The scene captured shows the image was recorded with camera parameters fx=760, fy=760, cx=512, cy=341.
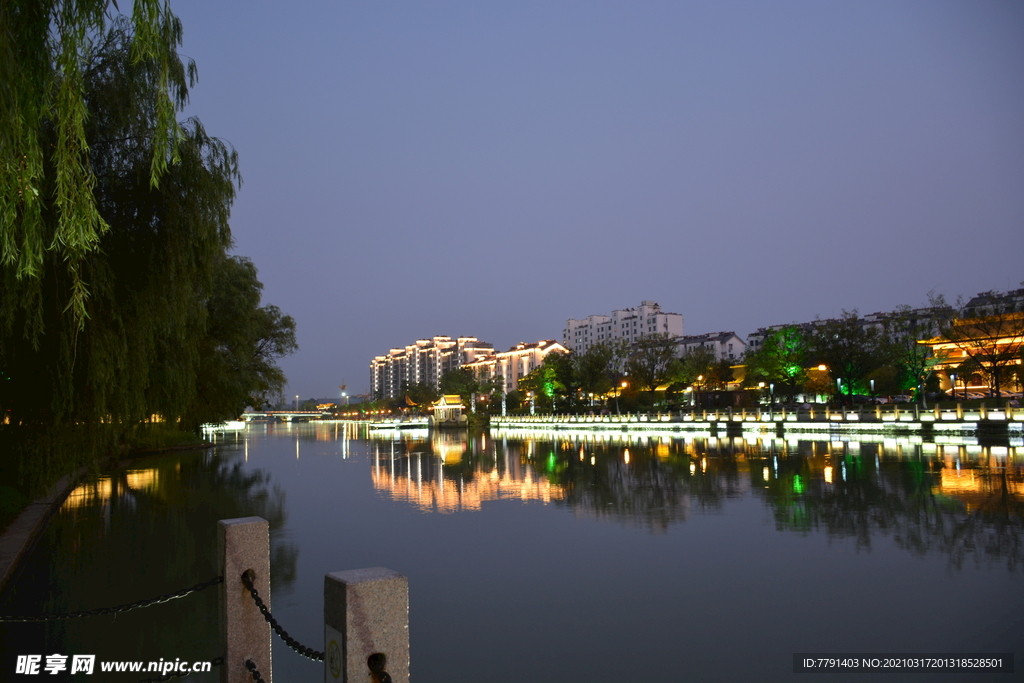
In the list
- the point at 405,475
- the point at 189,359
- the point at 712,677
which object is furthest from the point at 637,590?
the point at 405,475

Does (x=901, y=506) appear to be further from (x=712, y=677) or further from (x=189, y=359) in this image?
(x=189, y=359)

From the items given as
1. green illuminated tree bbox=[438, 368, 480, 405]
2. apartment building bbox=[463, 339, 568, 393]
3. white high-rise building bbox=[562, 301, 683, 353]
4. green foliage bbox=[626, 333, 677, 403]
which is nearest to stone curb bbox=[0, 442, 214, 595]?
green foliage bbox=[626, 333, 677, 403]

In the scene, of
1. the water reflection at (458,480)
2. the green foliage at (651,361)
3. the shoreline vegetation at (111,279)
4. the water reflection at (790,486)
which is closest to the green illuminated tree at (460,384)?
the green foliage at (651,361)

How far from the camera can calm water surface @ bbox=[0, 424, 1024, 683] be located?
7.30 metres

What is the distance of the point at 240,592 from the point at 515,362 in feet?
506

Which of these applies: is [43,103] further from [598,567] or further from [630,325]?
[630,325]

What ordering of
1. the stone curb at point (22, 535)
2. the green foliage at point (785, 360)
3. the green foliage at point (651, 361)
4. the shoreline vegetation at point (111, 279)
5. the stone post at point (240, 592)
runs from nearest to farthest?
1. the stone post at point (240, 592)
2. the shoreline vegetation at point (111, 279)
3. the stone curb at point (22, 535)
4. the green foliage at point (785, 360)
5. the green foliage at point (651, 361)

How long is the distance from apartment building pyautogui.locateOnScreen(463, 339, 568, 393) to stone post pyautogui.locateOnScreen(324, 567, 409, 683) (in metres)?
137

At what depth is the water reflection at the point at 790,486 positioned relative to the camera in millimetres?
12492

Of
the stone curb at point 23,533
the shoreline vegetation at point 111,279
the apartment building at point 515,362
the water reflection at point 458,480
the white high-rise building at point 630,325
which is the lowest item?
the water reflection at point 458,480

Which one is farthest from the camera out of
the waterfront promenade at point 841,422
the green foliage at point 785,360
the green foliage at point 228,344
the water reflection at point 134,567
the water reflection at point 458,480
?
the green foliage at point 785,360

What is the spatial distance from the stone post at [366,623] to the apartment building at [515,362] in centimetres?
13654

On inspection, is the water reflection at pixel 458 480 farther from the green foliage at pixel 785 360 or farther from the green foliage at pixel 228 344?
the green foliage at pixel 785 360

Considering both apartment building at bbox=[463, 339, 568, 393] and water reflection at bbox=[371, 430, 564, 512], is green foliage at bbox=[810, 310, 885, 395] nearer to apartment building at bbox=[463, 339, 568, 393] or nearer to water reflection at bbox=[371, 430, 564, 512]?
water reflection at bbox=[371, 430, 564, 512]
